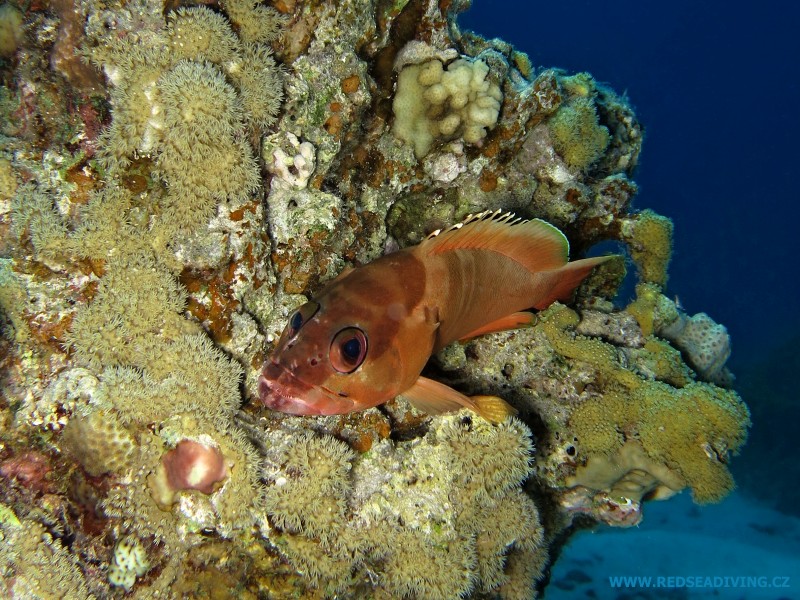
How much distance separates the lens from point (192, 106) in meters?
2.55

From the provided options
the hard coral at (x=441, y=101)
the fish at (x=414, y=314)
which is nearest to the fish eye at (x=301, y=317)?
the fish at (x=414, y=314)

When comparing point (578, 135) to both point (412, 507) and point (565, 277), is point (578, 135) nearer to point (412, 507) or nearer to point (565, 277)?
point (565, 277)

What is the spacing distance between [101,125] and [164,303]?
118cm

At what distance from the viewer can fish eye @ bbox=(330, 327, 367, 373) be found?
221 cm

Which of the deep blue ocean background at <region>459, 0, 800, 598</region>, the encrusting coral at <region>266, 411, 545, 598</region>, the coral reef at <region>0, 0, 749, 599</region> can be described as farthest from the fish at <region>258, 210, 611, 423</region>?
the deep blue ocean background at <region>459, 0, 800, 598</region>

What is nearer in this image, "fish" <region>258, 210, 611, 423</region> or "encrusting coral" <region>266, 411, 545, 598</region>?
"fish" <region>258, 210, 611, 423</region>

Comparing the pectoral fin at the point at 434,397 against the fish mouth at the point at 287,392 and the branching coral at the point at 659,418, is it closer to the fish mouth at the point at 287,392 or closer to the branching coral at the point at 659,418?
the fish mouth at the point at 287,392

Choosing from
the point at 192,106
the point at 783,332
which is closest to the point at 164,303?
the point at 192,106

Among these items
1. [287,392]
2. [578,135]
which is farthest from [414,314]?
[578,135]

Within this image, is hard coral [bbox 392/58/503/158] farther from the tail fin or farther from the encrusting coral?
the encrusting coral

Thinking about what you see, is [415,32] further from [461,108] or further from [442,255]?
[442,255]

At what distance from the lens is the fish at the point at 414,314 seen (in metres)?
2.21

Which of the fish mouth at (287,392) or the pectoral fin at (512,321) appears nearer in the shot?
the fish mouth at (287,392)

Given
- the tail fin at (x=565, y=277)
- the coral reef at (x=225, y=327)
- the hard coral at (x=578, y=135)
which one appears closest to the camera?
the coral reef at (x=225, y=327)
